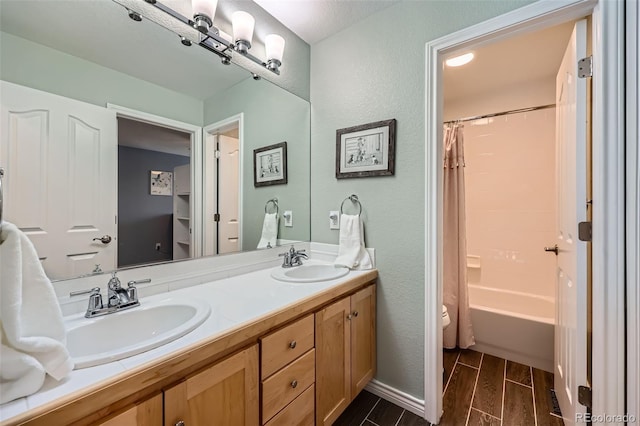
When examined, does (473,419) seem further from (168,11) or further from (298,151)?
(168,11)

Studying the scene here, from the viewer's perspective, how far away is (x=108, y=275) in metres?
1.04

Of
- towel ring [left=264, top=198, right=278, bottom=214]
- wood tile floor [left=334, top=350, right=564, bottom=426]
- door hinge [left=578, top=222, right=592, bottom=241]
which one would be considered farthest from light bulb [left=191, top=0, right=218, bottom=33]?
wood tile floor [left=334, top=350, right=564, bottom=426]

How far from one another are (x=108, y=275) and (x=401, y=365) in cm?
155

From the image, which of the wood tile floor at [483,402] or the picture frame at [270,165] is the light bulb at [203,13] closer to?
the picture frame at [270,165]

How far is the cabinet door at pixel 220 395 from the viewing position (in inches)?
28.8

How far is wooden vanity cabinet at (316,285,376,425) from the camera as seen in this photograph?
122 cm

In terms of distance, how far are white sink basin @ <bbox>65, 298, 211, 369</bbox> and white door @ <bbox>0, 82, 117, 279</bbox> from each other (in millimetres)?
250

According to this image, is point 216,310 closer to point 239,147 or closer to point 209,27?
point 239,147

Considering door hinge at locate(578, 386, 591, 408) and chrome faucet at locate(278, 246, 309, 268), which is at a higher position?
chrome faucet at locate(278, 246, 309, 268)

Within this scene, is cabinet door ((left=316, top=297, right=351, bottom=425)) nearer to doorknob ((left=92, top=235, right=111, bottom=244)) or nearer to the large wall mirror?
the large wall mirror

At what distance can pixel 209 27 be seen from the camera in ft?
4.25

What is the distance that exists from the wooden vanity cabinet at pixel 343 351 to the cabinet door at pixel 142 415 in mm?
→ 649

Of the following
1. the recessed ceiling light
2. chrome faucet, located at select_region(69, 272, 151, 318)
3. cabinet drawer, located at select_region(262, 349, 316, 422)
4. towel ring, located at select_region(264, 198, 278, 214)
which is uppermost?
the recessed ceiling light

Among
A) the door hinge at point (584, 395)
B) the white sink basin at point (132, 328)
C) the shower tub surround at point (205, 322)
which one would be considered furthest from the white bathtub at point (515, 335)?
the white sink basin at point (132, 328)
